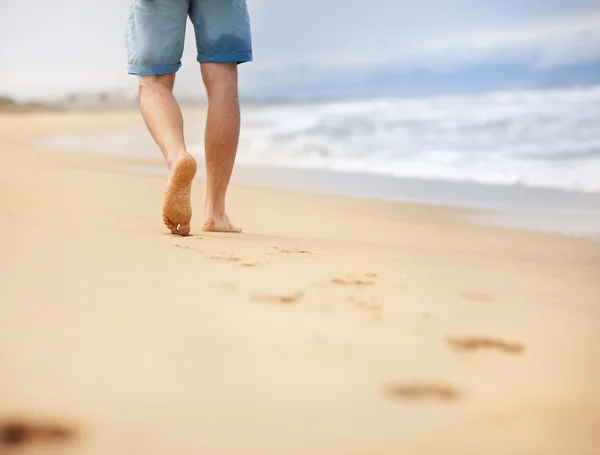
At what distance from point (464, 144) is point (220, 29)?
18.5ft

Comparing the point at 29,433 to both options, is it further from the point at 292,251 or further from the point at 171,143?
the point at 171,143

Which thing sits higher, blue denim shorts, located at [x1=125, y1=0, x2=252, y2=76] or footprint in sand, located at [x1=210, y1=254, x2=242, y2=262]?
blue denim shorts, located at [x1=125, y1=0, x2=252, y2=76]

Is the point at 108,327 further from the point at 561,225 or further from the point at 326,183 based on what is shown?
the point at 326,183

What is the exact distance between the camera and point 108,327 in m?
1.18

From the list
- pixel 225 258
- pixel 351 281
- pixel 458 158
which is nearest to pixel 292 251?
pixel 225 258

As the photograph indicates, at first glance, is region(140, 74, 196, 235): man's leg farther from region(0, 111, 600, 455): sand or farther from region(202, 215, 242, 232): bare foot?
region(202, 215, 242, 232): bare foot

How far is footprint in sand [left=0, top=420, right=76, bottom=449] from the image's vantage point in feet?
2.86

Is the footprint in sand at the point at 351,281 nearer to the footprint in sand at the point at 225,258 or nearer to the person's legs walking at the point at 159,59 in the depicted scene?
the footprint in sand at the point at 225,258

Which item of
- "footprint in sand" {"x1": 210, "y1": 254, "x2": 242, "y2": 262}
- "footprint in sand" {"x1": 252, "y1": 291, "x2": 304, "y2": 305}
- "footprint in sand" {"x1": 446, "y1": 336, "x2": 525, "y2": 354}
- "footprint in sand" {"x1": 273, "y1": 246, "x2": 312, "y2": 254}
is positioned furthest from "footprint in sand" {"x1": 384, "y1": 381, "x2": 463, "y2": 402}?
"footprint in sand" {"x1": 273, "y1": 246, "x2": 312, "y2": 254}

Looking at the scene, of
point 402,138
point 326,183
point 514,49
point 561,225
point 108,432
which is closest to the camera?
point 108,432

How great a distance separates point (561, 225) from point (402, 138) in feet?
17.6

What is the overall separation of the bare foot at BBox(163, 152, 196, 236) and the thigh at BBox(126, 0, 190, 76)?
1.42 feet

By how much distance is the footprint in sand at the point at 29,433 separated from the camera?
87cm

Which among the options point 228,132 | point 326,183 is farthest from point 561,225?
point 326,183
